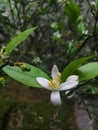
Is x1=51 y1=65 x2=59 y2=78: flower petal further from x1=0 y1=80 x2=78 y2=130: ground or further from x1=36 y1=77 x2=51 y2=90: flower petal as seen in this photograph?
x1=0 y1=80 x2=78 y2=130: ground

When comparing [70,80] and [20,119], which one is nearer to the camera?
[70,80]

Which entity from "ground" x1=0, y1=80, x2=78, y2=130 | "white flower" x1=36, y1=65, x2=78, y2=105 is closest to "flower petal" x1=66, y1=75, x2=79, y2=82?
"white flower" x1=36, y1=65, x2=78, y2=105

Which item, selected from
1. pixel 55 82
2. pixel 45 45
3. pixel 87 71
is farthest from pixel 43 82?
pixel 45 45

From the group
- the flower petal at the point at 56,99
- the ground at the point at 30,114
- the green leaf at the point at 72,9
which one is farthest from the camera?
the ground at the point at 30,114

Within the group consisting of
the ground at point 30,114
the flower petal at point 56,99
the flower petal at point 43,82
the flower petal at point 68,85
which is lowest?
the flower petal at point 56,99

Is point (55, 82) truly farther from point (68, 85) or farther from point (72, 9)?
point (72, 9)

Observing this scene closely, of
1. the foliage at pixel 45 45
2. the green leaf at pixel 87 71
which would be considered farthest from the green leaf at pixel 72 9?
the green leaf at pixel 87 71

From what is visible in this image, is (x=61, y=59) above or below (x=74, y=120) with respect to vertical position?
above

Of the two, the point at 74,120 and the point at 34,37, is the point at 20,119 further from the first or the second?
the point at 34,37

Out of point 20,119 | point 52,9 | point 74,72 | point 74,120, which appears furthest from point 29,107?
point 74,72

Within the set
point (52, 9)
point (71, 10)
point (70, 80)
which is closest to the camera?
point (70, 80)

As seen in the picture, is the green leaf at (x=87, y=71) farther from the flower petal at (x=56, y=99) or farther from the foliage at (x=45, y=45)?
the flower petal at (x=56, y=99)
